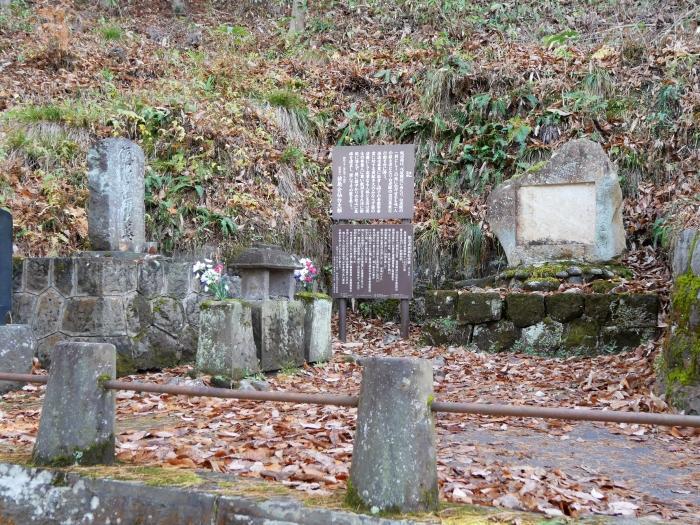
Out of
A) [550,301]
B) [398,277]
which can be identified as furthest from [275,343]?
[550,301]

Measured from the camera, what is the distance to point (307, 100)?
41.9 ft

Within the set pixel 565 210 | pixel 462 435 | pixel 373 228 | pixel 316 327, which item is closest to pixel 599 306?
pixel 565 210

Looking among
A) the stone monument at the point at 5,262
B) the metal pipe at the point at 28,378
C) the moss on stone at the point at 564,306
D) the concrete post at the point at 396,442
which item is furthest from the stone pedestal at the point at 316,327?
the concrete post at the point at 396,442

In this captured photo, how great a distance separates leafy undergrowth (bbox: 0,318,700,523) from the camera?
318 centimetres

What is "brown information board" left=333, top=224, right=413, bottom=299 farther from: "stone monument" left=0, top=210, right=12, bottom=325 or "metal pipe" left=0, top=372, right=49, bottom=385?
"metal pipe" left=0, top=372, right=49, bottom=385

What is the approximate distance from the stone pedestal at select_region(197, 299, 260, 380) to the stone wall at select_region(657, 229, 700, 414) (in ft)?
11.3

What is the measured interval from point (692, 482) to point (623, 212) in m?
7.35

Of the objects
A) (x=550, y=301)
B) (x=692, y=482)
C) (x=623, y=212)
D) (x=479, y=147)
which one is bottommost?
(x=692, y=482)

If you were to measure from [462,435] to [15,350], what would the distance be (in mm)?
3709

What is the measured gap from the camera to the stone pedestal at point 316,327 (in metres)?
7.45

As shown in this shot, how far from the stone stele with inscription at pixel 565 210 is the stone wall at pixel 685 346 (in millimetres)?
3500

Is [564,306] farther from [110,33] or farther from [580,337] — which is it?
[110,33]

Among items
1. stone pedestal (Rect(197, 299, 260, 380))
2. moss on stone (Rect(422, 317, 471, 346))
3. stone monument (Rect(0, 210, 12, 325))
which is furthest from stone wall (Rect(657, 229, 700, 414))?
stone monument (Rect(0, 210, 12, 325))

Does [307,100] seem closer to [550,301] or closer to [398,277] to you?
[398,277]
